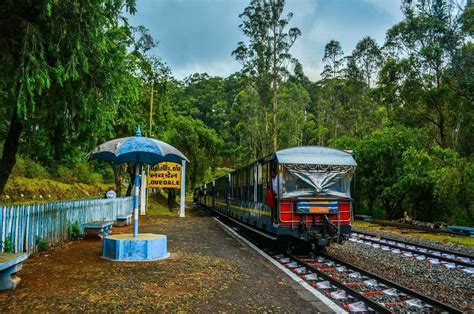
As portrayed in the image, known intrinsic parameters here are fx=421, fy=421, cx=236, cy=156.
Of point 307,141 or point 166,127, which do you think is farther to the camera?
point 307,141

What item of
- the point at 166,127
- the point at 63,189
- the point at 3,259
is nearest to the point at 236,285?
the point at 3,259

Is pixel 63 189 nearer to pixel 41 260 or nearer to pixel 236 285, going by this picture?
pixel 41 260

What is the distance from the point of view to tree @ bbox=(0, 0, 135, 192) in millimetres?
6832

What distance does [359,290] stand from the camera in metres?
7.71

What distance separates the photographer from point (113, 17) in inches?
325

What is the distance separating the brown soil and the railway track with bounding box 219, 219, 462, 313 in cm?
66

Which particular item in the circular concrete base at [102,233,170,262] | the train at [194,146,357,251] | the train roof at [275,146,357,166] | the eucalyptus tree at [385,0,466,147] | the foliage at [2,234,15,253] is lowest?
the circular concrete base at [102,233,170,262]

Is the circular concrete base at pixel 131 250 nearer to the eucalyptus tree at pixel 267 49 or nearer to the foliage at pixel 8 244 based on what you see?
the foliage at pixel 8 244

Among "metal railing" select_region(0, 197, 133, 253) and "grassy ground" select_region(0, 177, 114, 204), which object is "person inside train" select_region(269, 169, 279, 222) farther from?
"grassy ground" select_region(0, 177, 114, 204)

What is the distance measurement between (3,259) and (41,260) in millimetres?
2710

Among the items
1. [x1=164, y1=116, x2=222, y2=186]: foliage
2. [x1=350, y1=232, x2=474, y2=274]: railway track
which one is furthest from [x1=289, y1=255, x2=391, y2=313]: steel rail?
[x1=164, y1=116, x2=222, y2=186]: foliage

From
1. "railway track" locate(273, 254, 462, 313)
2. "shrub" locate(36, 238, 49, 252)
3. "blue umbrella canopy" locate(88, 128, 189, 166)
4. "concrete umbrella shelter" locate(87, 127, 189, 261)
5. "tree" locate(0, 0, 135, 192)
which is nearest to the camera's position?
"railway track" locate(273, 254, 462, 313)

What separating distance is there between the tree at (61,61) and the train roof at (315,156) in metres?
4.65

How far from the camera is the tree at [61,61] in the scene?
6832 millimetres
